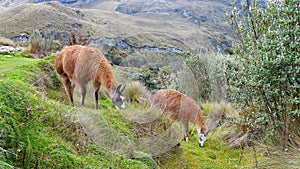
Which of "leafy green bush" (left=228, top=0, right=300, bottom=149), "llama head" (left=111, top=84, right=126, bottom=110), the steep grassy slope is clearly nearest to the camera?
the steep grassy slope

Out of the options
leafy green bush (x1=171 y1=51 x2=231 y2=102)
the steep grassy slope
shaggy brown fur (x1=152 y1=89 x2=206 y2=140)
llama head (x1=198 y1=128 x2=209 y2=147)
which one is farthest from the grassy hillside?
the steep grassy slope

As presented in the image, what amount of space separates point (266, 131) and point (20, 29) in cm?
5935

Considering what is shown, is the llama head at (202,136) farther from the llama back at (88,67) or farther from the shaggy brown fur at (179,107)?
the llama back at (88,67)

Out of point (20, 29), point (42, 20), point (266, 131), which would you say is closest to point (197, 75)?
point (266, 131)

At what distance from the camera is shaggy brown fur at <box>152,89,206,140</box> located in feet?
24.8

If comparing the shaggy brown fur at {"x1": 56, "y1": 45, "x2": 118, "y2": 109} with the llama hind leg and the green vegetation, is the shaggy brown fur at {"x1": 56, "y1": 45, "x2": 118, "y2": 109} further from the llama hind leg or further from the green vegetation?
the green vegetation

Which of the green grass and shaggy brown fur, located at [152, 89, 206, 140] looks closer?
the green grass

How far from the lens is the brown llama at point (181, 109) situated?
24.8 feet

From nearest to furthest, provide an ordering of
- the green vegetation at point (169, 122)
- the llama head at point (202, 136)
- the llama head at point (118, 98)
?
the green vegetation at point (169, 122) → the llama head at point (118, 98) → the llama head at point (202, 136)

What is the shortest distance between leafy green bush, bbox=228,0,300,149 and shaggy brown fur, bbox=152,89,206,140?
1.80 m

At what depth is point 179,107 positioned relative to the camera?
7.72m

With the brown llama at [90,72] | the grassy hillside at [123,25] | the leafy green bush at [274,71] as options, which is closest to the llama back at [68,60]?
the brown llama at [90,72]

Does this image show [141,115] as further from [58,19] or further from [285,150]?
[58,19]

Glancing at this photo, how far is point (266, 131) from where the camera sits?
18.1 feet
